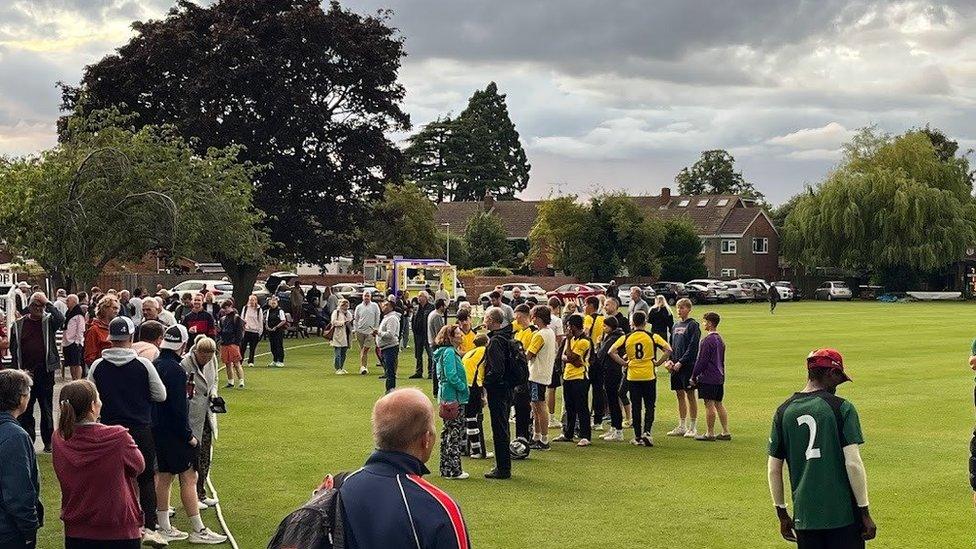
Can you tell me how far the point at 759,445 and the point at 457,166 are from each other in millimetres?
110941

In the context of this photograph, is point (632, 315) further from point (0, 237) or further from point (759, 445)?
point (0, 237)

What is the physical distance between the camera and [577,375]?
15469 millimetres

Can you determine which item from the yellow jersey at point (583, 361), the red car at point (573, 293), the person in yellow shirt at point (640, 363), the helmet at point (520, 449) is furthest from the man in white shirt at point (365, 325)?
the helmet at point (520, 449)

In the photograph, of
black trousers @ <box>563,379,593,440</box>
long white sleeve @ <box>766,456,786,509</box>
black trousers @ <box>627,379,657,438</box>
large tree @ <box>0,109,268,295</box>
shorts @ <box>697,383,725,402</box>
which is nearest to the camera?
long white sleeve @ <box>766,456,786,509</box>

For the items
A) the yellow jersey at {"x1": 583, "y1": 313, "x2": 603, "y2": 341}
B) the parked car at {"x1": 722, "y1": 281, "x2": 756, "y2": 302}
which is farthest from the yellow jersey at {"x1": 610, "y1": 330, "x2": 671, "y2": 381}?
the parked car at {"x1": 722, "y1": 281, "x2": 756, "y2": 302}

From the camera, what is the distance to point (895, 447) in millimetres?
15273

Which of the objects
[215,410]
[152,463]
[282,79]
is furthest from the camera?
[282,79]

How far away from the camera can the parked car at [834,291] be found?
3027 inches

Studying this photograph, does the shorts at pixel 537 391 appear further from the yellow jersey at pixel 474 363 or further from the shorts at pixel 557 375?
the shorts at pixel 557 375

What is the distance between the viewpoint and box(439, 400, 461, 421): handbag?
43.1 ft

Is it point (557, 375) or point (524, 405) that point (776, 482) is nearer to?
point (524, 405)

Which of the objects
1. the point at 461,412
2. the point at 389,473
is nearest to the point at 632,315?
the point at 461,412

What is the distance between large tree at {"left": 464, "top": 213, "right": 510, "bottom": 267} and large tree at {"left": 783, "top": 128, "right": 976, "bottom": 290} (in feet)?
73.5

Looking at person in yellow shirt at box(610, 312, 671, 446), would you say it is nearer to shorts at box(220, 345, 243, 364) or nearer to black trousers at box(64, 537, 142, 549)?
black trousers at box(64, 537, 142, 549)
